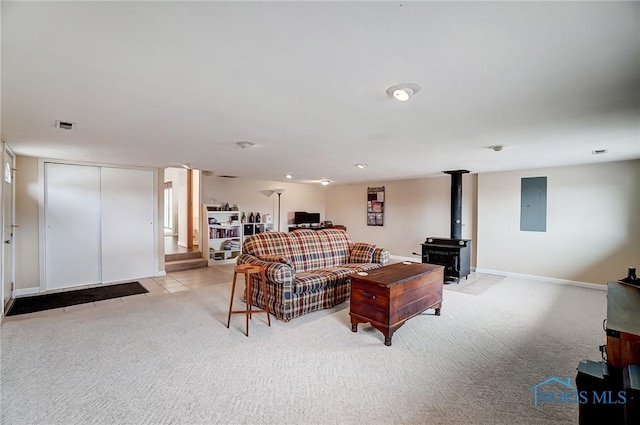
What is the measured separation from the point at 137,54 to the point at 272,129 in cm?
149

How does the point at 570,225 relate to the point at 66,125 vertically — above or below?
below

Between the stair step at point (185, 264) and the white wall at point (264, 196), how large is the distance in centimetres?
148

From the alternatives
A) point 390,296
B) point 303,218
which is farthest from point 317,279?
point 303,218

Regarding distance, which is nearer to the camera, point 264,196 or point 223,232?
point 223,232

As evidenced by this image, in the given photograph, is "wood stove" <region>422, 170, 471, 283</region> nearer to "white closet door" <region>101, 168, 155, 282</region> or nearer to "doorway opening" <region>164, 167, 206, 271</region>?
"doorway opening" <region>164, 167, 206, 271</region>

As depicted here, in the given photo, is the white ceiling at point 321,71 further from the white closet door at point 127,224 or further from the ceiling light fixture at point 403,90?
the white closet door at point 127,224

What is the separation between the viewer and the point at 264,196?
8359mm

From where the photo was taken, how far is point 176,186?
30.3 feet

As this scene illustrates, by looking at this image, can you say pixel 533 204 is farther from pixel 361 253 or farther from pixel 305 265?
pixel 305 265

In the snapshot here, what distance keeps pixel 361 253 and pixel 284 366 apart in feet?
8.54

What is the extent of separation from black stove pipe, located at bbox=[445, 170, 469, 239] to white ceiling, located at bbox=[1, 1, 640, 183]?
2.58m

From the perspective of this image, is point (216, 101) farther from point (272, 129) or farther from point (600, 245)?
point (600, 245)

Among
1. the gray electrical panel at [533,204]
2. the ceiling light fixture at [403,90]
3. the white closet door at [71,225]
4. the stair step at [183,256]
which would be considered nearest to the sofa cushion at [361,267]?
the ceiling light fixture at [403,90]

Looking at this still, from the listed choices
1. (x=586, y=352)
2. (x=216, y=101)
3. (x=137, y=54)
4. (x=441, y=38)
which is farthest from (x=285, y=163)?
(x=586, y=352)
